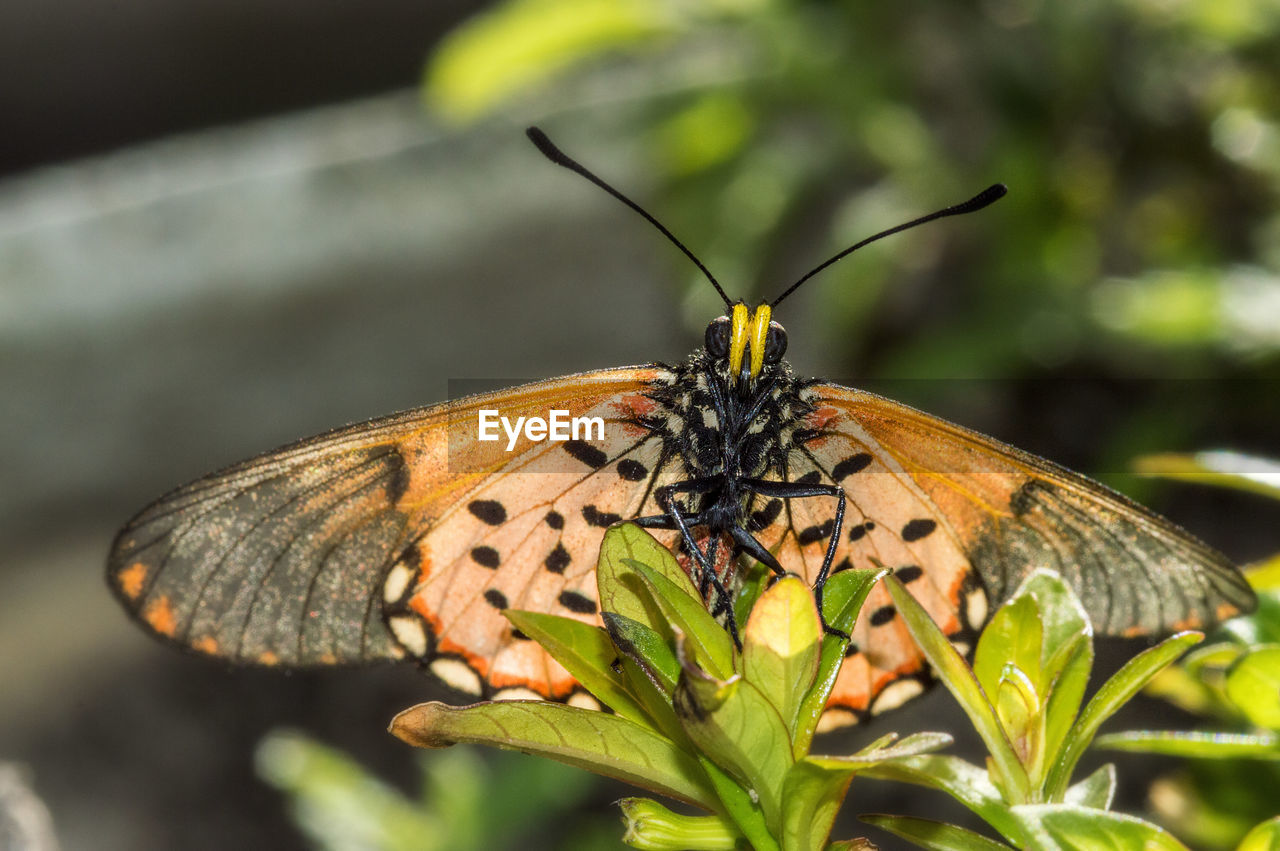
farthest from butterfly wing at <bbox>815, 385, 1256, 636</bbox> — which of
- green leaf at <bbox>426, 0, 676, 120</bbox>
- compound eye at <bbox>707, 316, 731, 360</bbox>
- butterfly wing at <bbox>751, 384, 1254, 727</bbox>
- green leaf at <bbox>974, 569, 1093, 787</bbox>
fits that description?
green leaf at <bbox>426, 0, 676, 120</bbox>

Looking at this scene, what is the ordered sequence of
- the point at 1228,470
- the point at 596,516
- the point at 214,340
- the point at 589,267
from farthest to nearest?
the point at 589,267, the point at 214,340, the point at 596,516, the point at 1228,470

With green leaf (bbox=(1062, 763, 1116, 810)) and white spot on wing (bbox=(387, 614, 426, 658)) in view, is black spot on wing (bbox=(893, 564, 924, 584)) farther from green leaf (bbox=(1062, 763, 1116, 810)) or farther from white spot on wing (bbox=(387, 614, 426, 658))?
white spot on wing (bbox=(387, 614, 426, 658))

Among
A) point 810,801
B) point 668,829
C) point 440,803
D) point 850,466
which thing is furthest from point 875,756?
point 440,803

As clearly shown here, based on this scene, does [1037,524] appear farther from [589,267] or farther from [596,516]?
[589,267]

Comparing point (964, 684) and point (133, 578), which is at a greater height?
point (133, 578)

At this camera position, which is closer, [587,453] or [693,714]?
[693,714]

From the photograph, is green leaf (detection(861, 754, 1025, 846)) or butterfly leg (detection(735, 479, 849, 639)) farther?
butterfly leg (detection(735, 479, 849, 639))

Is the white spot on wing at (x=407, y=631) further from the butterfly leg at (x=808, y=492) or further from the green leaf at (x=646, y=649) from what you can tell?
the green leaf at (x=646, y=649)
